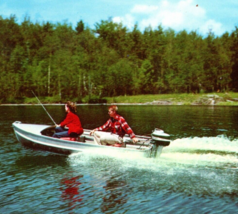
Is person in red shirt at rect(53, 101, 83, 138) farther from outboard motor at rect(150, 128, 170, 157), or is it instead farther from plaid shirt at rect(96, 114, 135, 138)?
outboard motor at rect(150, 128, 170, 157)

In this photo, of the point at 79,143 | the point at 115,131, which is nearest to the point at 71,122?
the point at 79,143

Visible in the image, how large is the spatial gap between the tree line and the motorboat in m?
50.5

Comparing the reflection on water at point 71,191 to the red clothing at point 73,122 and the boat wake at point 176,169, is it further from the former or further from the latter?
the red clothing at point 73,122

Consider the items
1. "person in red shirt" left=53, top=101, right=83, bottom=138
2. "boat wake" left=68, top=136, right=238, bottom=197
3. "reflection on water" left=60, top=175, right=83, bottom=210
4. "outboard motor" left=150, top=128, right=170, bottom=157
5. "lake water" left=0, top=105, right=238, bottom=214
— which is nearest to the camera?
"lake water" left=0, top=105, right=238, bottom=214

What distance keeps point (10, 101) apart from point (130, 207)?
59784 mm

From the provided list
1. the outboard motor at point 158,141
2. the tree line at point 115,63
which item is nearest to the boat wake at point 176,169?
the outboard motor at point 158,141

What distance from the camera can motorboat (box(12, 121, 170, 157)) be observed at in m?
12.0

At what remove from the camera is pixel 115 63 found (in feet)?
241

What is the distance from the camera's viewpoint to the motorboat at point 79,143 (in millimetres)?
12008

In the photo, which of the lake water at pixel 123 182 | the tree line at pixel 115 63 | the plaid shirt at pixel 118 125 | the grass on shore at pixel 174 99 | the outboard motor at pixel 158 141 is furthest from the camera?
the tree line at pixel 115 63

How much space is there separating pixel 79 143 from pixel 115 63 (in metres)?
61.2

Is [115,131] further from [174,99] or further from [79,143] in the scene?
[174,99]

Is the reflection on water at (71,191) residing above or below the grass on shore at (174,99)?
below

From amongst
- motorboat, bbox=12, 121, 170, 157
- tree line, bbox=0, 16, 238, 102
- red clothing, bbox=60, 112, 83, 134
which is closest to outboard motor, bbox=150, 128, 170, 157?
motorboat, bbox=12, 121, 170, 157
